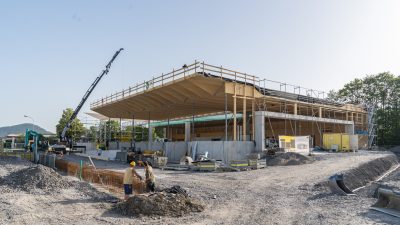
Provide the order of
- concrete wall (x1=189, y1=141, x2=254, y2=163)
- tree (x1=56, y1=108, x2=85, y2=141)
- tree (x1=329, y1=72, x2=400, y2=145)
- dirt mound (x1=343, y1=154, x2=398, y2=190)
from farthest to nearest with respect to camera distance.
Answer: tree (x1=56, y1=108, x2=85, y2=141) < tree (x1=329, y1=72, x2=400, y2=145) < concrete wall (x1=189, y1=141, x2=254, y2=163) < dirt mound (x1=343, y1=154, x2=398, y2=190)

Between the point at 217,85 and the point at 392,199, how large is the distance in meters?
18.8

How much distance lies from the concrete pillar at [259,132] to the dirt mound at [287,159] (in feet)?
7.34

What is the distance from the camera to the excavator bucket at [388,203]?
11.0m

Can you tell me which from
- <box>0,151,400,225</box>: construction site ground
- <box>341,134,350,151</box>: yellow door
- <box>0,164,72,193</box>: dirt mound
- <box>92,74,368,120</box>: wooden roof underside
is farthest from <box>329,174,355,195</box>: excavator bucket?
<box>341,134,350,151</box>: yellow door

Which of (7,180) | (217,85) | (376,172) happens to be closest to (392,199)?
(376,172)

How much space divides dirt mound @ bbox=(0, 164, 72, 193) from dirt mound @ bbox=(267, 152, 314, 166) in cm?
1605

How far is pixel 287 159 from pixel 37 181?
1811cm

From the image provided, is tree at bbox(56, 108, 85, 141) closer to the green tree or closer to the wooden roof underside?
the green tree

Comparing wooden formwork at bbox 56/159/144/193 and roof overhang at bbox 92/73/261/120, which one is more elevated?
roof overhang at bbox 92/73/261/120

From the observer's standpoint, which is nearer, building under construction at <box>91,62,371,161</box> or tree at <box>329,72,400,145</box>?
building under construction at <box>91,62,371,161</box>

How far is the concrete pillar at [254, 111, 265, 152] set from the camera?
30.1m

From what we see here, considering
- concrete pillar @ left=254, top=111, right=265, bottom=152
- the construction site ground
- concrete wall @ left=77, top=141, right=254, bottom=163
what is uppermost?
concrete pillar @ left=254, top=111, right=265, bottom=152

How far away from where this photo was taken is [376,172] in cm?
2441

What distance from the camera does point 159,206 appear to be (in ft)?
36.1
